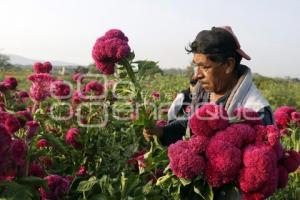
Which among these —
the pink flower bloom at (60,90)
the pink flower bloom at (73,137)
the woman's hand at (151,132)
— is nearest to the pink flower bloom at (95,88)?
the pink flower bloom at (60,90)

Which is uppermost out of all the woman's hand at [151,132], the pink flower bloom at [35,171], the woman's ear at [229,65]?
the woman's ear at [229,65]

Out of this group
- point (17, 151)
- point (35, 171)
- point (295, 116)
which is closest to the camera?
point (17, 151)

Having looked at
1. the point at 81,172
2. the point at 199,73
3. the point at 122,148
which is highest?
the point at 199,73

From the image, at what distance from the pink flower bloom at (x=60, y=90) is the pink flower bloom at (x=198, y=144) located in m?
1.71

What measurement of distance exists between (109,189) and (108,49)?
2.61 ft

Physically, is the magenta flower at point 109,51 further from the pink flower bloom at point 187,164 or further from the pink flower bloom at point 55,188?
the pink flower bloom at point 187,164

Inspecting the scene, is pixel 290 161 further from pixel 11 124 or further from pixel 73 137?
pixel 73 137

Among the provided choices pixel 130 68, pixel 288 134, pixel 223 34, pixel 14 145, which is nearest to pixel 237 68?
pixel 223 34

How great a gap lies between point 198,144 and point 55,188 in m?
0.86

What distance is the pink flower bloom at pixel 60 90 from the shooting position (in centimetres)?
373

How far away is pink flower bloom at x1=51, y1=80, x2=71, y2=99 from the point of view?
373 centimetres

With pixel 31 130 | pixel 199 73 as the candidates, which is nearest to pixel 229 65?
pixel 199 73

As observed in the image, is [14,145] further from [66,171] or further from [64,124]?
[64,124]

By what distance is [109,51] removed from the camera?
304 cm
